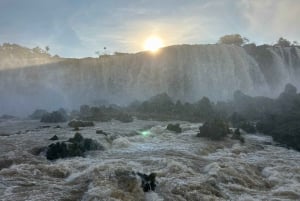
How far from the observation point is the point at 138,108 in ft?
124

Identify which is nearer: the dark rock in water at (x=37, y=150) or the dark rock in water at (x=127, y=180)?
the dark rock in water at (x=127, y=180)

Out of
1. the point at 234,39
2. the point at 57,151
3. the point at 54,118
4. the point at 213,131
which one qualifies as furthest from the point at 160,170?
the point at 234,39

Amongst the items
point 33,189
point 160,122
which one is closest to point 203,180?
point 33,189

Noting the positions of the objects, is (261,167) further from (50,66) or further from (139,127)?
(50,66)

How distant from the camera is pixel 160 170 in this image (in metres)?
15.1

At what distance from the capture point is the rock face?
1725 centimetres

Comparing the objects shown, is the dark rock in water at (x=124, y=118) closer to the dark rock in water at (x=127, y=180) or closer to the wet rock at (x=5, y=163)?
the wet rock at (x=5, y=163)

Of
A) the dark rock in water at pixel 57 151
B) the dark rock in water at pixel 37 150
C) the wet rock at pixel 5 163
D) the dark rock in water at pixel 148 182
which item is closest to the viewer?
the dark rock in water at pixel 148 182

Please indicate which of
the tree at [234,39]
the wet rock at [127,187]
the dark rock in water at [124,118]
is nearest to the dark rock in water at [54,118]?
the dark rock in water at [124,118]

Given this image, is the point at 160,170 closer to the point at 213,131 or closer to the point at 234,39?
the point at 213,131

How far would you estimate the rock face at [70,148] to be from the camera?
17.2 m

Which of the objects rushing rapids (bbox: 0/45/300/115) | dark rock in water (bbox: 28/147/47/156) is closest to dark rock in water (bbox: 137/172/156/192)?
dark rock in water (bbox: 28/147/47/156)

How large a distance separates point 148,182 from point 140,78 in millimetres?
38815

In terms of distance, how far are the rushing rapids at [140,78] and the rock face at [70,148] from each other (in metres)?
31.0
